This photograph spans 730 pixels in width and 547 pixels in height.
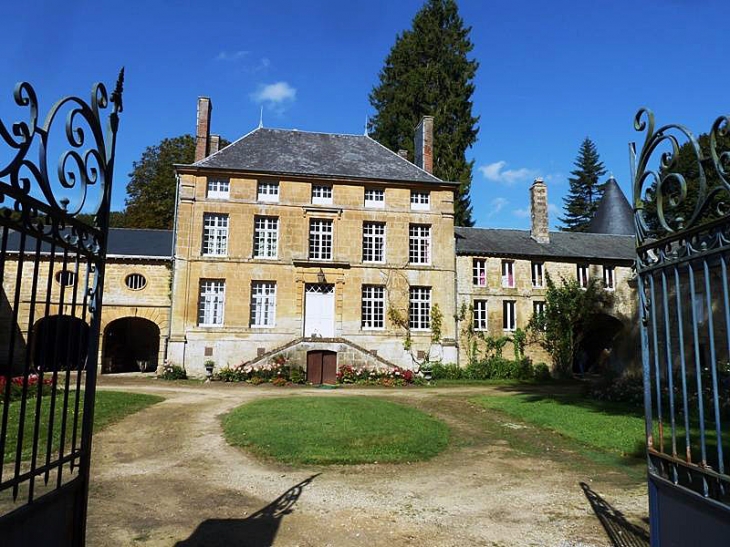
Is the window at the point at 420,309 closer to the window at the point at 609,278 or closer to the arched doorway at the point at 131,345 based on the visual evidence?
the window at the point at 609,278

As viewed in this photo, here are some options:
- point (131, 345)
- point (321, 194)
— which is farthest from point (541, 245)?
point (131, 345)

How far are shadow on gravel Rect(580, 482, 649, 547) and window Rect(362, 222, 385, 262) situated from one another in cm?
1802

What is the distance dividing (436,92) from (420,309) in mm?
18538

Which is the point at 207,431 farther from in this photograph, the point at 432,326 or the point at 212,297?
the point at 432,326

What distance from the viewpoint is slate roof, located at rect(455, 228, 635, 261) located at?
25219mm

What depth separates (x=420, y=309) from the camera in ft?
77.4

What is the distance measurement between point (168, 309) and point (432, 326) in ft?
37.2

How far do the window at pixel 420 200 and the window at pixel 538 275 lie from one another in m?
5.93

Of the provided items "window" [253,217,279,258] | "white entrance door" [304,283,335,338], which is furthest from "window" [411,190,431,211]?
"window" [253,217,279,258]

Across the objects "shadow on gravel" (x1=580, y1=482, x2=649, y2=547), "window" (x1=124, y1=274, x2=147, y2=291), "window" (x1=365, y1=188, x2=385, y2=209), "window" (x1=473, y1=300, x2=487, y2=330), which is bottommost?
"shadow on gravel" (x1=580, y1=482, x2=649, y2=547)

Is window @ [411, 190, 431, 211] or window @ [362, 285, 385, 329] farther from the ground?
window @ [411, 190, 431, 211]

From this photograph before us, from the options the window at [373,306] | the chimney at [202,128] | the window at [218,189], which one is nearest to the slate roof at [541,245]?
the window at [373,306]

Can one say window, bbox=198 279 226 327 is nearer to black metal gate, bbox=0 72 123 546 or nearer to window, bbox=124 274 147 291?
window, bbox=124 274 147 291

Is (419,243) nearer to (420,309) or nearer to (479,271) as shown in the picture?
(420,309)
